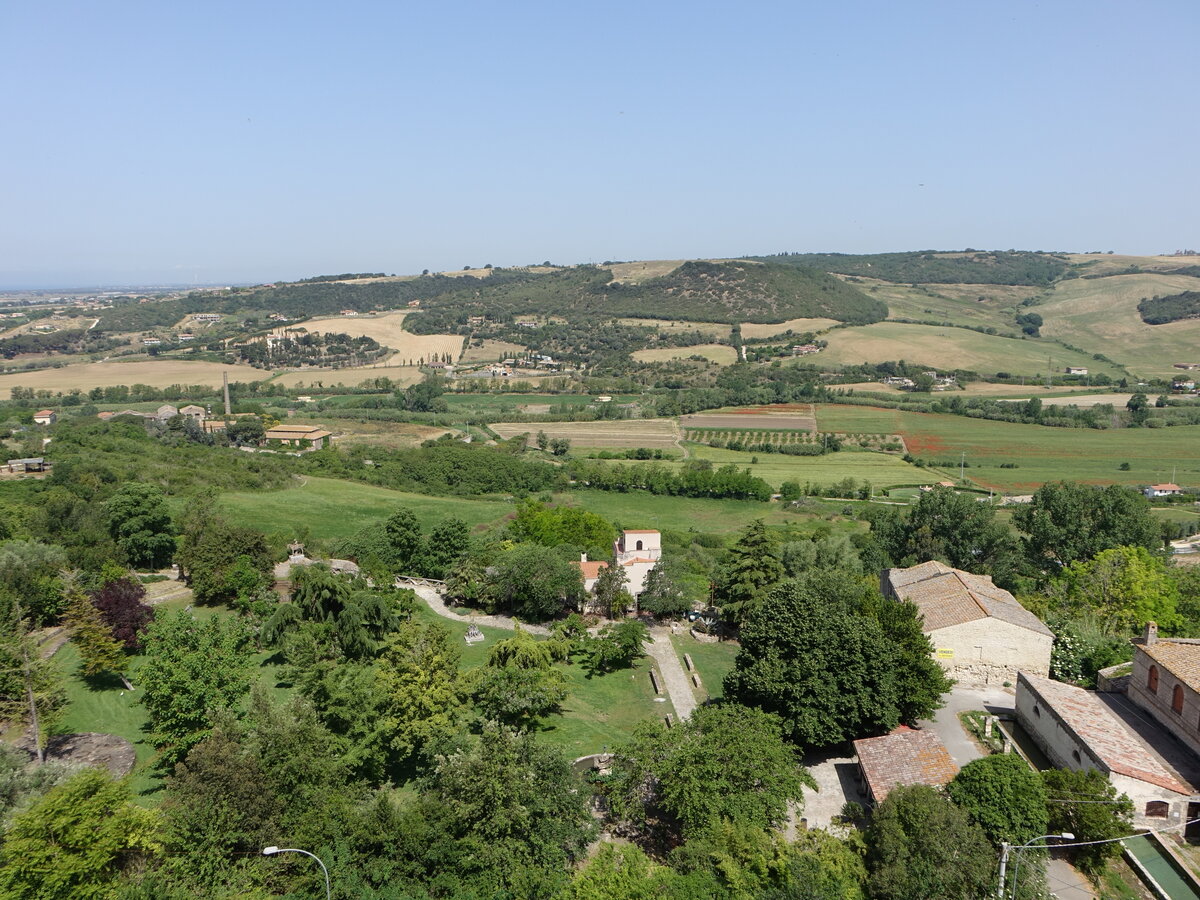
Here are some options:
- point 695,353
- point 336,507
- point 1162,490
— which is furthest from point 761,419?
point 336,507

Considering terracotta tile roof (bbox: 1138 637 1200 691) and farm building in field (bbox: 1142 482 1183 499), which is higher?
terracotta tile roof (bbox: 1138 637 1200 691)

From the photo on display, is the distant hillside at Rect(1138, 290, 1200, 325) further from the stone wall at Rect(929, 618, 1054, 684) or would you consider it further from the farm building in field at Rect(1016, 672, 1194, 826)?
the farm building in field at Rect(1016, 672, 1194, 826)

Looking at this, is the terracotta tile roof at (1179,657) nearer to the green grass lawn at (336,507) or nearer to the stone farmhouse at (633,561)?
the stone farmhouse at (633,561)

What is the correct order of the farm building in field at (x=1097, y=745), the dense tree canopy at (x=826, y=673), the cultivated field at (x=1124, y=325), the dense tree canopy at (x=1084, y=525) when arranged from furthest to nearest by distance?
the cultivated field at (x=1124, y=325) → the dense tree canopy at (x=1084, y=525) → the dense tree canopy at (x=826, y=673) → the farm building in field at (x=1097, y=745)

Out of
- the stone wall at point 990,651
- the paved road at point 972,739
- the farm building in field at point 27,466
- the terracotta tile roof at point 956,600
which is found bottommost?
the paved road at point 972,739

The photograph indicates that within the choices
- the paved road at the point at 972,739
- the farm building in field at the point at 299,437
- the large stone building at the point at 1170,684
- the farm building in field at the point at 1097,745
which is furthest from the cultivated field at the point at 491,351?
the large stone building at the point at 1170,684

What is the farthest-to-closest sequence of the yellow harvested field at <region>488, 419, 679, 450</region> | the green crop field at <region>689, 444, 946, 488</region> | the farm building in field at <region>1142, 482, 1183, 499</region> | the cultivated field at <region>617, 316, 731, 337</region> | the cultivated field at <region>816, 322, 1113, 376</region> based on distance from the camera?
1. the cultivated field at <region>617, 316, 731, 337</region>
2. the cultivated field at <region>816, 322, 1113, 376</region>
3. the yellow harvested field at <region>488, 419, 679, 450</region>
4. the green crop field at <region>689, 444, 946, 488</region>
5. the farm building in field at <region>1142, 482, 1183, 499</region>

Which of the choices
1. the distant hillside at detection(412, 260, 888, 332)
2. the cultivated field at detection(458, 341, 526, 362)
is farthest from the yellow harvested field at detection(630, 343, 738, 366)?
the cultivated field at detection(458, 341, 526, 362)
